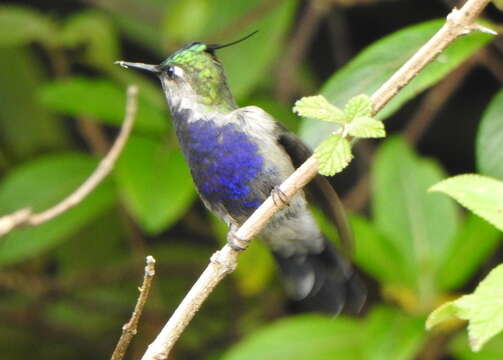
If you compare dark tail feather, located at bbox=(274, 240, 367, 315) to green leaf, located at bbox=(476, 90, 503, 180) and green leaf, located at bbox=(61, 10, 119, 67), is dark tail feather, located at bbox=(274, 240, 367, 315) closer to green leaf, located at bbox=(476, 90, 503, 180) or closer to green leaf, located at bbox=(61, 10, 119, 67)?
green leaf, located at bbox=(476, 90, 503, 180)

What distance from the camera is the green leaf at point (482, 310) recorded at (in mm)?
1703

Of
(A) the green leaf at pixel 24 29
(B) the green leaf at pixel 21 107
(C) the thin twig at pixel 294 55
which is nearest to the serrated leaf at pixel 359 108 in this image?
(A) the green leaf at pixel 24 29

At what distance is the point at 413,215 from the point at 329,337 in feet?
1.85

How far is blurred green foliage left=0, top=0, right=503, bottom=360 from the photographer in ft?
10.9

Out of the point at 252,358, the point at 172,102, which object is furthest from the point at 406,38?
the point at 252,358

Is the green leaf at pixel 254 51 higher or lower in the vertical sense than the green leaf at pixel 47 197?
higher

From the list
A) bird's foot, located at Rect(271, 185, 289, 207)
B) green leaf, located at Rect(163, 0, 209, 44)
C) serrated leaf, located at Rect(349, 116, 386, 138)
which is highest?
green leaf, located at Rect(163, 0, 209, 44)

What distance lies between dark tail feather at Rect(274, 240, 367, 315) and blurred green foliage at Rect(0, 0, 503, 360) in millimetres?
241

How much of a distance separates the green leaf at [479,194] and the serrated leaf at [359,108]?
27 centimetres

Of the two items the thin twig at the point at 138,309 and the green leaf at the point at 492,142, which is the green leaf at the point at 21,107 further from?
the thin twig at the point at 138,309

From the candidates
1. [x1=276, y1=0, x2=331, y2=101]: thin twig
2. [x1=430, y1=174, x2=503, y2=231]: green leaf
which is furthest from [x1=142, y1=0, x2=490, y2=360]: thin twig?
[x1=276, y1=0, x2=331, y2=101]: thin twig

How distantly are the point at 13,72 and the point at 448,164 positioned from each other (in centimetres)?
231

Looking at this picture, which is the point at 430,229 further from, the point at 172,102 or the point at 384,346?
the point at 172,102

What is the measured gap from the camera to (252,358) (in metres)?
3.40
